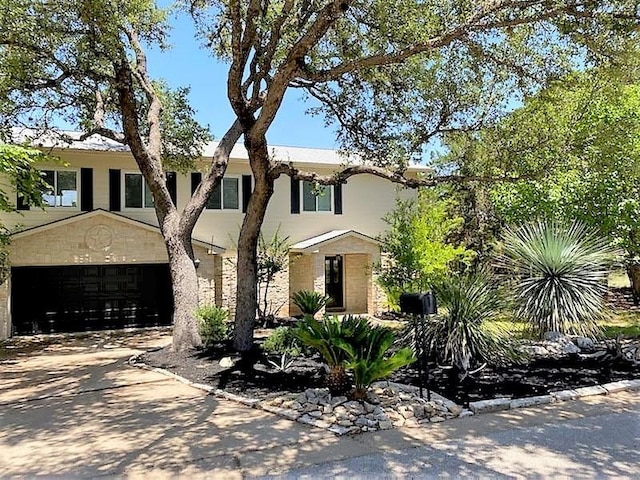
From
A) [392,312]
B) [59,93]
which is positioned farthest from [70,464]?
[392,312]

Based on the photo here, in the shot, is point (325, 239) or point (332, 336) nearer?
point (332, 336)

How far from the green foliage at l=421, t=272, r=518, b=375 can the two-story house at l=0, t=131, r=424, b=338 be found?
360 inches

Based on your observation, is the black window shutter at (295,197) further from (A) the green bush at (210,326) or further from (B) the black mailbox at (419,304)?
(B) the black mailbox at (419,304)

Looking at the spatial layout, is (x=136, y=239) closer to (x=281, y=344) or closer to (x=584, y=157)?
(x=281, y=344)

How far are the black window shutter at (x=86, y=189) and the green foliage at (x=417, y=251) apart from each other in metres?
9.12

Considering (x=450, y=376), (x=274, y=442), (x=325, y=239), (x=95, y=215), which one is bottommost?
(x=274, y=442)

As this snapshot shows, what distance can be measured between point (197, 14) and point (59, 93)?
13.0 ft

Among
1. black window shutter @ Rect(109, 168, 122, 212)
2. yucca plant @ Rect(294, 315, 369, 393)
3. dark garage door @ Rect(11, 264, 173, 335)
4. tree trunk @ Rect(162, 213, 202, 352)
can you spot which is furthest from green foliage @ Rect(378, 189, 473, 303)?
black window shutter @ Rect(109, 168, 122, 212)

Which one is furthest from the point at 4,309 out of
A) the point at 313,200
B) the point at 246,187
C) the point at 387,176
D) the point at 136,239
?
the point at 387,176

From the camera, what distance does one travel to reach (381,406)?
7.02 meters

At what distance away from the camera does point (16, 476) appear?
204 inches

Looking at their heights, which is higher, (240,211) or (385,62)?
(385,62)

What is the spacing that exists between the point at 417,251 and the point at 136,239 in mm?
8605

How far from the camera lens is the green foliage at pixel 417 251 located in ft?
49.8
